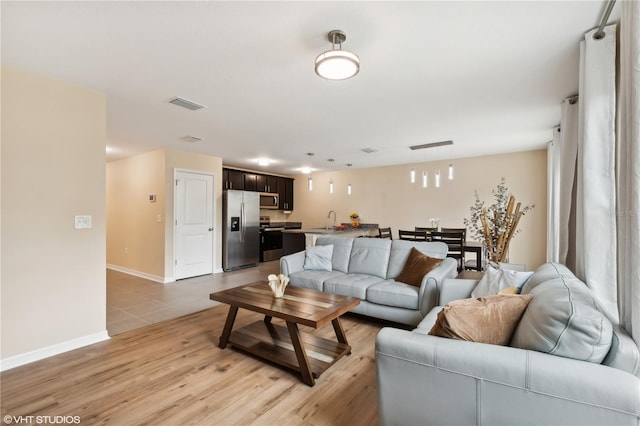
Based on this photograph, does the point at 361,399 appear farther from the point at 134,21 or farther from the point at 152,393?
the point at 134,21

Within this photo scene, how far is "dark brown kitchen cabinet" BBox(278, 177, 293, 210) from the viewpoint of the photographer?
8594 mm

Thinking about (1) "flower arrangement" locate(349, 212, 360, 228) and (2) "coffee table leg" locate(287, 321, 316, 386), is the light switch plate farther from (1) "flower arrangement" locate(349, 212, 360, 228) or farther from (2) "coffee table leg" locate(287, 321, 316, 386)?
(1) "flower arrangement" locate(349, 212, 360, 228)

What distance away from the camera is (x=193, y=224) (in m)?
5.77

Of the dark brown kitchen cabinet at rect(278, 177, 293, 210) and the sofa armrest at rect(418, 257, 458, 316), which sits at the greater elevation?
the dark brown kitchen cabinet at rect(278, 177, 293, 210)

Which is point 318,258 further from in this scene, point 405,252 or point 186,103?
point 186,103

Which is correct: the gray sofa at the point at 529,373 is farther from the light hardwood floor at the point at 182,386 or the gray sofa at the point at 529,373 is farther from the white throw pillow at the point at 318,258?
the white throw pillow at the point at 318,258

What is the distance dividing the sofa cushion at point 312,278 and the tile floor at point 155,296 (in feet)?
4.31

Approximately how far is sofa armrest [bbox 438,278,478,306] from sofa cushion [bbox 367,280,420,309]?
1.13ft

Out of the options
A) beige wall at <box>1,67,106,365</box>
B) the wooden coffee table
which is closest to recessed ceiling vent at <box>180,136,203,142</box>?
beige wall at <box>1,67,106,365</box>

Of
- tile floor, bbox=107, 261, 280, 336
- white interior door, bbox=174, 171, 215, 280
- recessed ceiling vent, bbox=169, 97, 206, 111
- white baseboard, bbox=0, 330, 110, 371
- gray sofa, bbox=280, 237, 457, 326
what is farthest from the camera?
white interior door, bbox=174, 171, 215, 280

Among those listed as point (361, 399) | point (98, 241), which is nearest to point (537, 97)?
point (361, 399)

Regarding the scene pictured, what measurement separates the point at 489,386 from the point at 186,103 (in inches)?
137

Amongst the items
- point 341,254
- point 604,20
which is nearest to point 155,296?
point 341,254

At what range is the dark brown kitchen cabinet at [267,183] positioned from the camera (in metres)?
7.82
